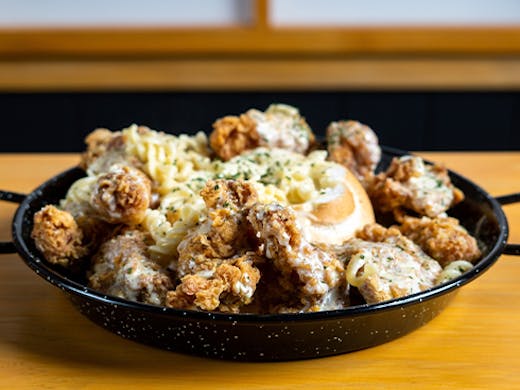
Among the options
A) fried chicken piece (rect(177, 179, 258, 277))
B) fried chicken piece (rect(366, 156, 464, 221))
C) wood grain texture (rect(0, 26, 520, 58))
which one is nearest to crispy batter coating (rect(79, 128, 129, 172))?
fried chicken piece (rect(177, 179, 258, 277))

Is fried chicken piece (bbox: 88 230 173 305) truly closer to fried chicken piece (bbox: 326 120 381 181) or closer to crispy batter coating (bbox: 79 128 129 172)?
crispy batter coating (bbox: 79 128 129 172)

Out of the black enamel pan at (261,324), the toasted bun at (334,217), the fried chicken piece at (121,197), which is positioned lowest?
the black enamel pan at (261,324)

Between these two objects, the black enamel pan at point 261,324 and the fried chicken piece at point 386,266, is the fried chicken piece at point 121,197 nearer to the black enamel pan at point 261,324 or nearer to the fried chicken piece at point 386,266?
the black enamel pan at point 261,324

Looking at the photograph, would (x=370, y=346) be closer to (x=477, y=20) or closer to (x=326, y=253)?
(x=326, y=253)

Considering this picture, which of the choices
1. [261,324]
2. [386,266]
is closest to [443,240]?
[386,266]

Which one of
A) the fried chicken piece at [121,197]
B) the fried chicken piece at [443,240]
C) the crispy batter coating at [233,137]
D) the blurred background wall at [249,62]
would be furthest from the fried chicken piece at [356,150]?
the blurred background wall at [249,62]
